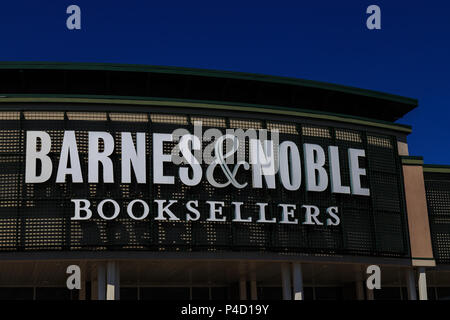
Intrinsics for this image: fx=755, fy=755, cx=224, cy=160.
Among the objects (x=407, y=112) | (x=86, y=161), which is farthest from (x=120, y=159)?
(x=407, y=112)

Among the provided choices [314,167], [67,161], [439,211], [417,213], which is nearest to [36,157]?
→ [67,161]

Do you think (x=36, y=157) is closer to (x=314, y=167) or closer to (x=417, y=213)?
(x=314, y=167)

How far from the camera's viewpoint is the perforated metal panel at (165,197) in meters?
35.4

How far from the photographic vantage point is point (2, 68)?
127 ft

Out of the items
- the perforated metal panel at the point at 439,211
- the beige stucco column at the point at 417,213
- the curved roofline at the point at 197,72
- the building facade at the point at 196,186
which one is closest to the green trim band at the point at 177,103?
the building facade at the point at 196,186

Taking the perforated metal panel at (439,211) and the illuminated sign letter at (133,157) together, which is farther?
the perforated metal panel at (439,211)

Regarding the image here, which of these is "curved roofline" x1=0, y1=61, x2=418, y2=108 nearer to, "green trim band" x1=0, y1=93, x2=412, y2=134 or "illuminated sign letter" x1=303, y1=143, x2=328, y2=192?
"green trim band" x1=0, y1=93, x2=412, y2=134

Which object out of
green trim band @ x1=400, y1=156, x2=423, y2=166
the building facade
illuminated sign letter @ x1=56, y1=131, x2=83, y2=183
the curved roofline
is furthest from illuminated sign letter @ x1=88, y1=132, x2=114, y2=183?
green trim band @ x1=400, y1=156, x2=423, y2=166

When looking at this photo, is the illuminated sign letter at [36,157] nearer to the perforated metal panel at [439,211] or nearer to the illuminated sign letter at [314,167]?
the illuminated sign letter at [314,167]

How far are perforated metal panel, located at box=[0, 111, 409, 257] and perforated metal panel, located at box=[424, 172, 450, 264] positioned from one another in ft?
10.6

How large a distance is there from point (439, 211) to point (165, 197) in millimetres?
17056

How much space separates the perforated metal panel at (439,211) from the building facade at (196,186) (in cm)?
7

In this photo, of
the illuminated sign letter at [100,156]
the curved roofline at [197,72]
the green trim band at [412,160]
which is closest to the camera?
the illuminated sign letter at [100,156]
